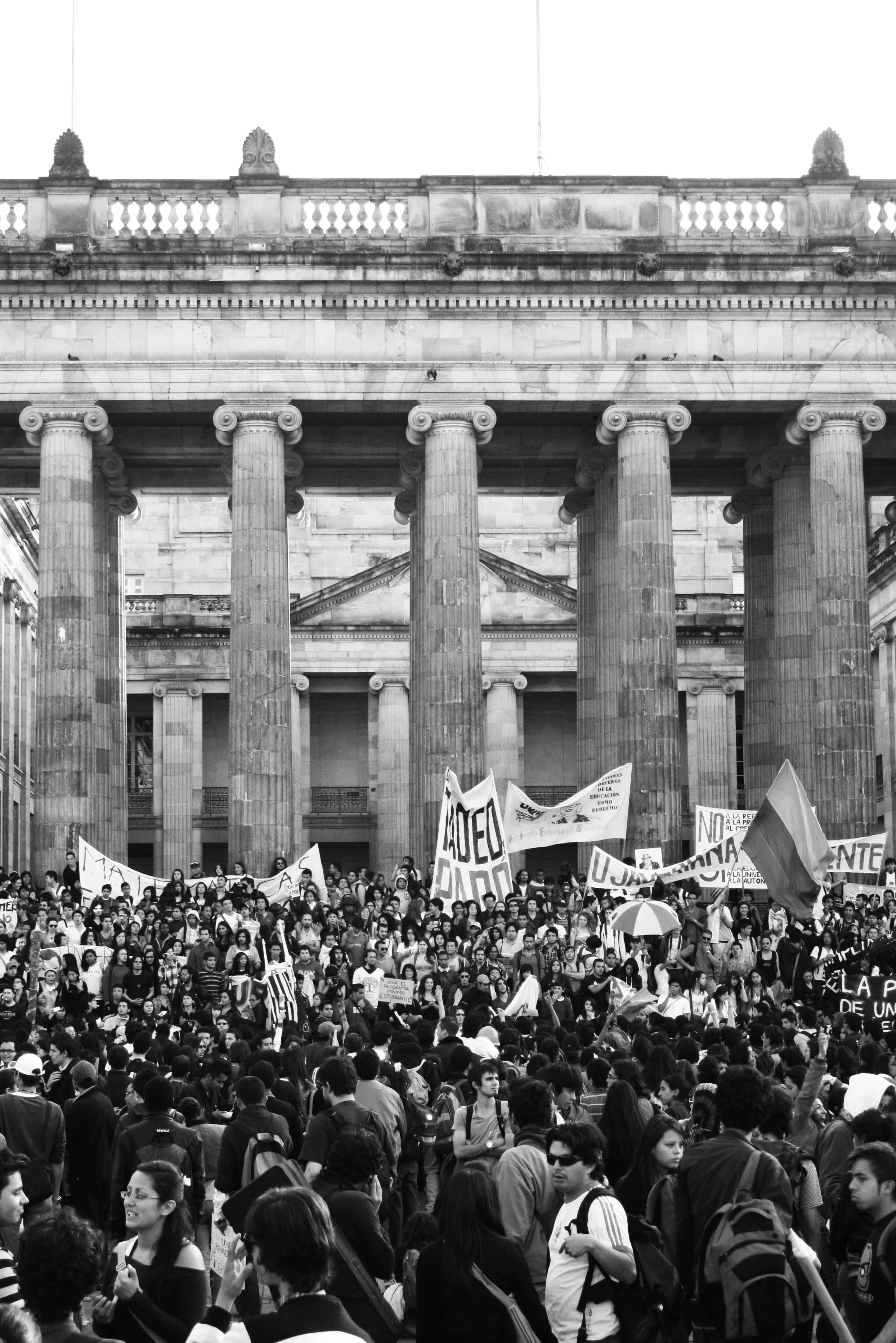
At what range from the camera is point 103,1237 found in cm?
1628

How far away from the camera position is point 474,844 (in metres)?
36.9

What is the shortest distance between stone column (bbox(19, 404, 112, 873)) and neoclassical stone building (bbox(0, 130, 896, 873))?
0.24 ft

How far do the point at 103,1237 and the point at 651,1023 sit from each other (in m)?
7.81

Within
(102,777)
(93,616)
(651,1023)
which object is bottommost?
(651,1023)

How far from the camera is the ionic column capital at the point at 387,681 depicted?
72.4 m

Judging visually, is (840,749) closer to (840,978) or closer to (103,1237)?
(840,978)

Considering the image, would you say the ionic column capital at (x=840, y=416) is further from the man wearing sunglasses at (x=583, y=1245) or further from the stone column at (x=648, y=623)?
the man wearing sunglasses at (x=583, y=1245)

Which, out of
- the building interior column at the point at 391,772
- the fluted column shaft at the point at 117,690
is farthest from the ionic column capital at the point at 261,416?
the building interior column at the point at 391,772

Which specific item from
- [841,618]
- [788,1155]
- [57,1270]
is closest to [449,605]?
[841,618]

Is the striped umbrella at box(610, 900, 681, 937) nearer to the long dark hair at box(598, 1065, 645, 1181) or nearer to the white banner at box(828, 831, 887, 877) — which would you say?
the white banner at box(828, 831, 887, 877)

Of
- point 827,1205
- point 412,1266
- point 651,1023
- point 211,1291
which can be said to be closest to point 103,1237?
point 211,1291

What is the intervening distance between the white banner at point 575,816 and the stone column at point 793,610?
7943 millimetres

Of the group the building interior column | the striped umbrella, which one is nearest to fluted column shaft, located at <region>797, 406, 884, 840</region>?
the striped umbrella

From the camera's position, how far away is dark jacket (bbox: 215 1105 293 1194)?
46.2 ft
